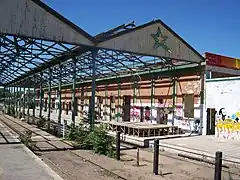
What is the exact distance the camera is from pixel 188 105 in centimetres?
1964

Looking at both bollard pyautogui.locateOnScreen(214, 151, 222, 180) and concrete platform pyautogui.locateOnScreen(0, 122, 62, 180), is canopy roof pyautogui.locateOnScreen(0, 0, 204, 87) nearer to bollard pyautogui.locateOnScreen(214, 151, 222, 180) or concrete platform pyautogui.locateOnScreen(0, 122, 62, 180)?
concrete platform pyautogui.locateOnScreen(0, 122, 62, 180)

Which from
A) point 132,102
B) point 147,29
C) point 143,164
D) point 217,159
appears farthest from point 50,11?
point 132,102

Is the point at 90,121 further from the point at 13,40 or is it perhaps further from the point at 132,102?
the point at 132,102

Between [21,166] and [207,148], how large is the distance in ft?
27.5

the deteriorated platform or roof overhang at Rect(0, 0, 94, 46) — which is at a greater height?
roof overhang at Rect(0, 0, 94, 46)

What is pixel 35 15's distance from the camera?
1297 cm

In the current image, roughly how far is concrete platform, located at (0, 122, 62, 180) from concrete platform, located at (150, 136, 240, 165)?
22.1 ft

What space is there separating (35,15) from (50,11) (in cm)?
73

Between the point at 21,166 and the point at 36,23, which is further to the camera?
→ the point at 36,23

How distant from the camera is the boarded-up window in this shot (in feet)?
63.3

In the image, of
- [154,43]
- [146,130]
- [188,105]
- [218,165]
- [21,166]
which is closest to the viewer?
[218,165]

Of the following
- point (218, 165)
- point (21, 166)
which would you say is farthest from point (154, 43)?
point (21, 166)

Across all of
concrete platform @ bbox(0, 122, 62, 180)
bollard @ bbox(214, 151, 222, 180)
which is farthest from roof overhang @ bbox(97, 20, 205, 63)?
bollard @ bbox(214, 151, 222, 180)

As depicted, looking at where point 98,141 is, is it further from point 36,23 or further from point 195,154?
point 36,23
